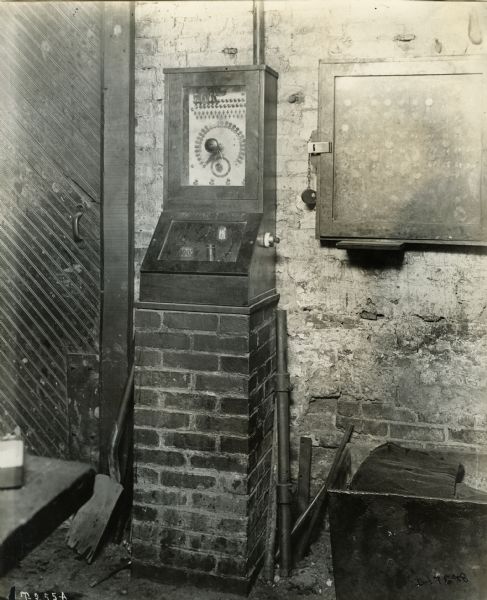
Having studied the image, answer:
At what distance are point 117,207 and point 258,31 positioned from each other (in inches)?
41.6

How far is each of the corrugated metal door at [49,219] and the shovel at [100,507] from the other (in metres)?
0.26

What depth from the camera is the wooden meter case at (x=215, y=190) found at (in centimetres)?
266

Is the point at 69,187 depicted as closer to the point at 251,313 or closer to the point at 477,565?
the point at 251,313

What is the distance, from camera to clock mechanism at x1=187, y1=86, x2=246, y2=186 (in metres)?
2.79

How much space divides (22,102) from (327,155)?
1.59 metres

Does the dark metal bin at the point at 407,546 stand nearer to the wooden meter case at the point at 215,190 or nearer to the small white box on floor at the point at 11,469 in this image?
the wooden meter case at the point at 215,190

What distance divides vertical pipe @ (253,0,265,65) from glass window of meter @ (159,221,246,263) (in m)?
0.80

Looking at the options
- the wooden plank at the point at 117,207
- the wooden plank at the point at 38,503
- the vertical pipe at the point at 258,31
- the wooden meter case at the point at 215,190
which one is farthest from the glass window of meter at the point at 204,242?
the wooden plank at the point at 38,503

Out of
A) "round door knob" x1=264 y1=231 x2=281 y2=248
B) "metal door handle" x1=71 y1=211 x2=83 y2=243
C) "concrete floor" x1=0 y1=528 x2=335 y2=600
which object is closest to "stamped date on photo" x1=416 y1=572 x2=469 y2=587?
"concrete floor" x1=0 y1=528 x2=335 y2=600

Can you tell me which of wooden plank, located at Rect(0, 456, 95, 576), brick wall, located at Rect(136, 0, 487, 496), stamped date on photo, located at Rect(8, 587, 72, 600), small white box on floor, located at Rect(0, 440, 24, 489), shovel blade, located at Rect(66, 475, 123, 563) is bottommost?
stamped date on photo, located at Rect(8, 587, 72, 600)

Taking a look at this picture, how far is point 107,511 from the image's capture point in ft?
10.2

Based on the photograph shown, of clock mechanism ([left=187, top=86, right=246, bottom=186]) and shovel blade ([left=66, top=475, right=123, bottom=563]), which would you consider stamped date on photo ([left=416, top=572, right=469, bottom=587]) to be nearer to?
shovel blade ([left=66, top=475, right=123, bottom=563])

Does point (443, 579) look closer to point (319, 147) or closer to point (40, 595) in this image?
point (40, 595)

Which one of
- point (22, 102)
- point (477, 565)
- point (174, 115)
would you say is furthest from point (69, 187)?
point (477, 565)
